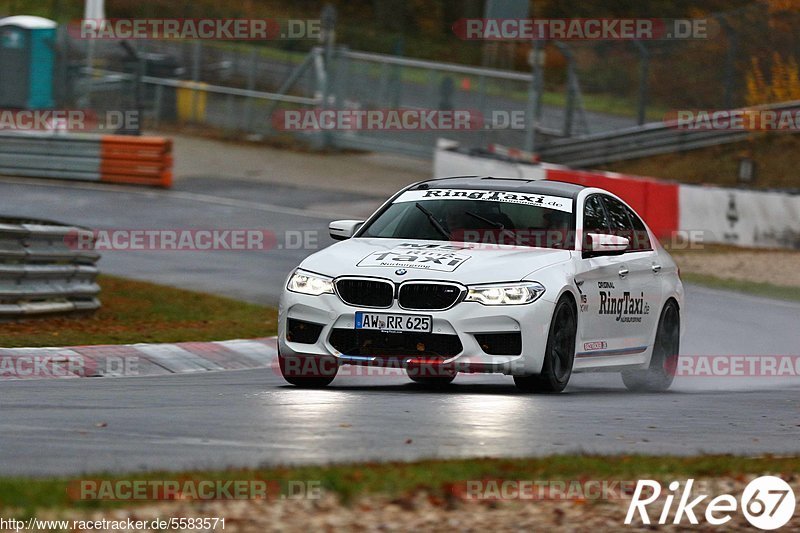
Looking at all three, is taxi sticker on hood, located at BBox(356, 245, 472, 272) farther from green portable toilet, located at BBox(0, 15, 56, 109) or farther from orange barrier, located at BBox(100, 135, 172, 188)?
green portable toilet, located at BBox(0, 15, 56, 109)

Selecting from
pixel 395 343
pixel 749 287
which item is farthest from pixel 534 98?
pixel 395 343

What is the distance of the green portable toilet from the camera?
126 ft

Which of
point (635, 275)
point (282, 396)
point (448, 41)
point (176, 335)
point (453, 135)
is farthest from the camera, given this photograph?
point (448, 41)

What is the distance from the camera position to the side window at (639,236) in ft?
38.7

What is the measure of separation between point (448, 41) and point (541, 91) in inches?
1035

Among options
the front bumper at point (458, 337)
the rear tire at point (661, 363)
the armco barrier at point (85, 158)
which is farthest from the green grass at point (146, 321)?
the armco barrier at point (85, 158)

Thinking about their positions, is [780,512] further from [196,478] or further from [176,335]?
[176,335]

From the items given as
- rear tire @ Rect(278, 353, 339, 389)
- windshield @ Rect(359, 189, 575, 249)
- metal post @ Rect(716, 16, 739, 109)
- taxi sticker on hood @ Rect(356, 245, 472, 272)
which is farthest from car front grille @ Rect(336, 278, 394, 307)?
metal post @ Rect(716, 16, 739, 109)

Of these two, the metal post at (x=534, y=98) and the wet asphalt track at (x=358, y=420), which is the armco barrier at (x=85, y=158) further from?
the wet asphalt track at (x=358, y=420)

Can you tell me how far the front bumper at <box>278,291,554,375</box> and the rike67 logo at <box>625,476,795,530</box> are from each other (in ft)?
9.83

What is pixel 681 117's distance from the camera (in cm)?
3114

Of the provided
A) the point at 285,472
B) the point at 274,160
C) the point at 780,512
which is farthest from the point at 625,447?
the point at 274,160

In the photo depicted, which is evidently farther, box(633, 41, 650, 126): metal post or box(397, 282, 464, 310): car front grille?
box(633, 41, 650, 126): metal post

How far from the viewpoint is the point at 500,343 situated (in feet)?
31.7
